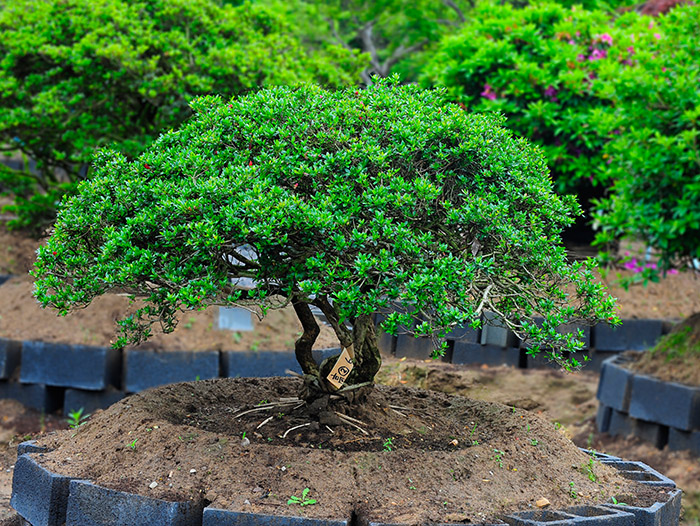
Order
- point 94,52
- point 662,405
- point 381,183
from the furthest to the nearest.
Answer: point 94,52 < point 662,405 < point 381,183

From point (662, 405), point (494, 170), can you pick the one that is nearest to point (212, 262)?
point (494, 170)

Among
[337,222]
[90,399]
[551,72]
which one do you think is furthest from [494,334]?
[551,72]

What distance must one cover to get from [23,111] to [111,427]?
532 cm

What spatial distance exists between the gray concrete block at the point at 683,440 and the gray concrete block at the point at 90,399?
17.6ft

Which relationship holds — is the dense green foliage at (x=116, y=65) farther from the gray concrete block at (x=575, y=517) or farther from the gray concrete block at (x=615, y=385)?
the gray concrete block at (x=575, y=517)

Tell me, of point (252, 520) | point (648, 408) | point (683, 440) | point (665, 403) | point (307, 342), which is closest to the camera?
point (252, 520)

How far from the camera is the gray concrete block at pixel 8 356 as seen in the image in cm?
805

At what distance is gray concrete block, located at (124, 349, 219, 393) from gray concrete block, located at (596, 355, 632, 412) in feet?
13.7

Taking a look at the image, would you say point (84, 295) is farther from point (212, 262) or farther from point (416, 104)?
point (416, 104)

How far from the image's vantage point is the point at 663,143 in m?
6.86

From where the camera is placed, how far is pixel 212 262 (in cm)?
349

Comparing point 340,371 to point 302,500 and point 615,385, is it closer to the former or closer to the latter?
point 302,500

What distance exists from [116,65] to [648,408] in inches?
254

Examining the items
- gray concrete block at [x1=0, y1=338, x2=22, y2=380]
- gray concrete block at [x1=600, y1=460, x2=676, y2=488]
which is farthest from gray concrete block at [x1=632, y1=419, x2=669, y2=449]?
gray concrete block at [x1=0, y1=338, x2=22, y2=380]
